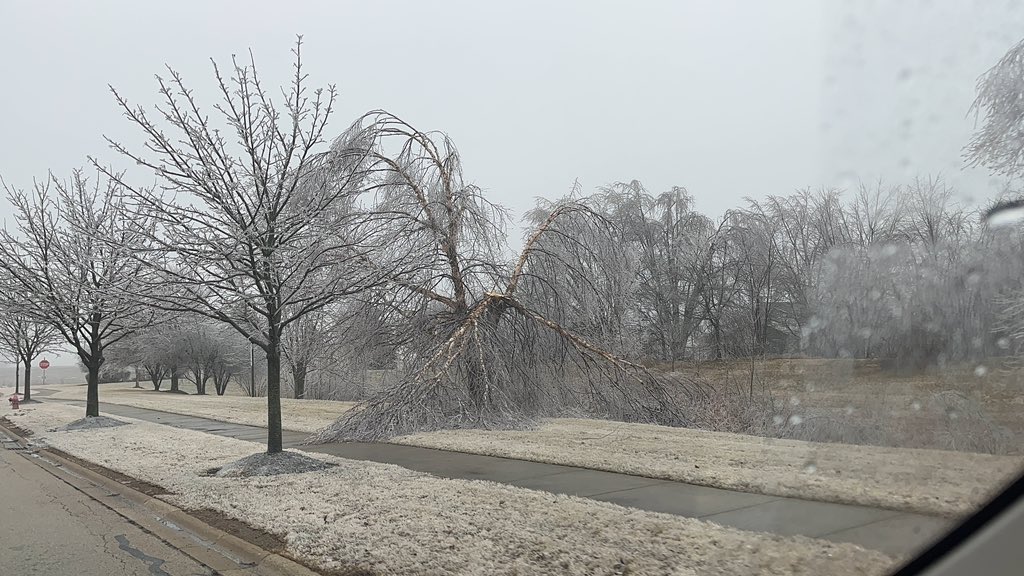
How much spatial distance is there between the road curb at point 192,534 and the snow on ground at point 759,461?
4167mm

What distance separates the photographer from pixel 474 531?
624cm

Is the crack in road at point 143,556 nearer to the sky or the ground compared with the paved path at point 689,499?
nearer to the ground

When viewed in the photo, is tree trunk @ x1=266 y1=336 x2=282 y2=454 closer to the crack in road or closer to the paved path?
the paved path

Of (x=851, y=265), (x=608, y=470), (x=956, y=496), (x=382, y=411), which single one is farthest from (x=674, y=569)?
(x=382, y=411)

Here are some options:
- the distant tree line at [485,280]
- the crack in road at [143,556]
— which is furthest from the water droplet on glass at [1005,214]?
the crack in road at [143,556]

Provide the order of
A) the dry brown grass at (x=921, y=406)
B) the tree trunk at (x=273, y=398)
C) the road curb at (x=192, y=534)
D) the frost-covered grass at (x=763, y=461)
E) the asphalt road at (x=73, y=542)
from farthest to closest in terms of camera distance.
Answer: the tree trunk at (x=273, y=398), the asphalt road at (x=73, y=542), the road curb at (x=192, y=534), the dry brown grass at (x=921, y=406), the frost-covered grass at (x=763, y=461)

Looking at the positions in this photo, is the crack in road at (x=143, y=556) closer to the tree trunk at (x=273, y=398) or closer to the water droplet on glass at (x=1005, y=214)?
the tree trunk at (x=273, y=398)

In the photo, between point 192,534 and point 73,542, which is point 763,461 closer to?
point 192,534

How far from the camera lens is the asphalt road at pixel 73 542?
6.24 meters

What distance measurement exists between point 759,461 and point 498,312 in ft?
26.5

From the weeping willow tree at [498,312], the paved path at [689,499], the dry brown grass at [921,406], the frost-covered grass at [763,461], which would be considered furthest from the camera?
the weeping willow tree at [498,312]

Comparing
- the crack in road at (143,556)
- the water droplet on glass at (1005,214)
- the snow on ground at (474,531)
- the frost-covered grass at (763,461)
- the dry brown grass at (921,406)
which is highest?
the water droplet on glass at (1005,214)

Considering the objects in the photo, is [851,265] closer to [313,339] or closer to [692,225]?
[313,339]

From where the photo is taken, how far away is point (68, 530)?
304 inches
